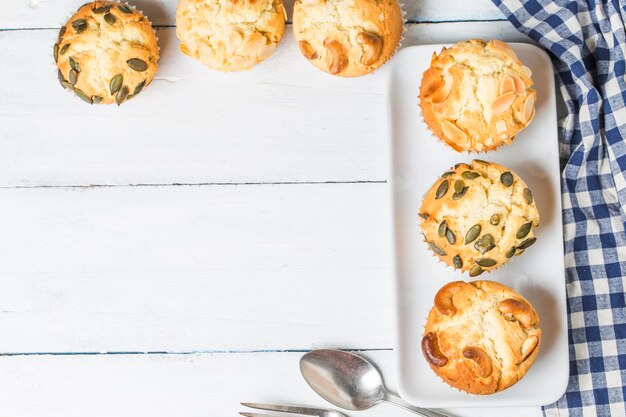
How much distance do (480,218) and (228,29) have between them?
858 mm

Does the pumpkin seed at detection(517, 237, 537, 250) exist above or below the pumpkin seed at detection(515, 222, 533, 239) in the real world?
below

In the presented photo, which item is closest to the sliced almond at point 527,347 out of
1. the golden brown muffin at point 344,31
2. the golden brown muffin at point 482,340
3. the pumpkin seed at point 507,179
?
the golden brown muffin at point 482,340

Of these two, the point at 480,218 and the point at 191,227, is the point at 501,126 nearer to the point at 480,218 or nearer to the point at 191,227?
the point at 480,218

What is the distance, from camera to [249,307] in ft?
7.45

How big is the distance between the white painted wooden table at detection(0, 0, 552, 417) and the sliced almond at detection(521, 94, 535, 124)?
1.06 feet

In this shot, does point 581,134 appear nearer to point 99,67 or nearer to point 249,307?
point 249,307

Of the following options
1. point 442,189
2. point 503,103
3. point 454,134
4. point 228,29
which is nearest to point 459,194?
point 442,189

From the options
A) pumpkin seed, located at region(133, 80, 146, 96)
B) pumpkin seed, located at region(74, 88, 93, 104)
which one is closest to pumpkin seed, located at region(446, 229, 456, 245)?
pumpkin seed, located at region(133, 80, 146, 96)

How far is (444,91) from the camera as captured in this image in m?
2.01

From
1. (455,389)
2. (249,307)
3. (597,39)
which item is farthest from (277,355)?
(597,39)

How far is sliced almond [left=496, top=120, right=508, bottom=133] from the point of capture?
201 cm

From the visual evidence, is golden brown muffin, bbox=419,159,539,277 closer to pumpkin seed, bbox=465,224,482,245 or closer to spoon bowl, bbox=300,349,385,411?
pumpkin seed, bbox=465,224,482,245

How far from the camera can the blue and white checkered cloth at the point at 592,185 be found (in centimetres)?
214

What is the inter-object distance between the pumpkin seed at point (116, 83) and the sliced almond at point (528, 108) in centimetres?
112
